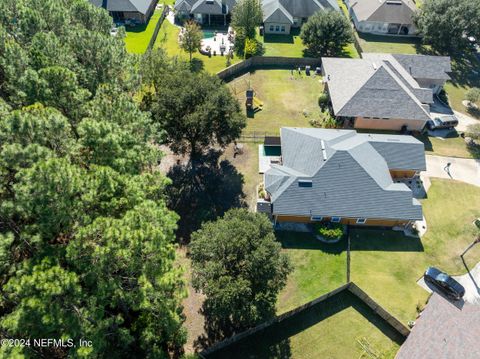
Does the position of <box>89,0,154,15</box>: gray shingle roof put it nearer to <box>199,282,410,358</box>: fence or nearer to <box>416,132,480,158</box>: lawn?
<box>416,132,480,158</box>: lawn

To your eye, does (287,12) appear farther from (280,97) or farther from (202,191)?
(202,191)

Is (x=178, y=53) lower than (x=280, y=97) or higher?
higher

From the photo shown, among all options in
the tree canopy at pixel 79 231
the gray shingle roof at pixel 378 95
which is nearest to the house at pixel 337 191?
the gray shingle roof at pixel 378 95

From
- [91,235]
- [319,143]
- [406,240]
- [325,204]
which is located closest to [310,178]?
[325,204]

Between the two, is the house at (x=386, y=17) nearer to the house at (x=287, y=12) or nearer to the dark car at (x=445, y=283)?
the house at (x=287, y=12)

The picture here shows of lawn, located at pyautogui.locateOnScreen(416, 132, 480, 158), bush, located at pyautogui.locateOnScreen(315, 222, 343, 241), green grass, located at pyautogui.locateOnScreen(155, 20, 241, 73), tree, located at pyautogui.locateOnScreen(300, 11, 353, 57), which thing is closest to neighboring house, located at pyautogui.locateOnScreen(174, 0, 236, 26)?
green grass, located at pyautogui.locateOnScreen(155, 20, 241, 73)

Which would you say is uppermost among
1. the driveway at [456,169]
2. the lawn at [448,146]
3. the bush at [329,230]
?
the lawn at [448,146]

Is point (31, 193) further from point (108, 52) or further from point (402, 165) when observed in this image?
point (402, 165)

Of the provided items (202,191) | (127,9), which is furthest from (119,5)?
(202,191)
